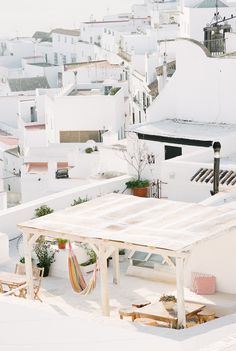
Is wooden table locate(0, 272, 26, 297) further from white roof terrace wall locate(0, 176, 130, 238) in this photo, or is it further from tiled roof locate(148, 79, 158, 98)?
tiled roof locate(148, 79, 158, 98)

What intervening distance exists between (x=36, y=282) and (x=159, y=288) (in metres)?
2.25

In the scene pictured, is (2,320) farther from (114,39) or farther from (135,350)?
(114,39)

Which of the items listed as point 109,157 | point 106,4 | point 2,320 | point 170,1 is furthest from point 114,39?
point 106,4

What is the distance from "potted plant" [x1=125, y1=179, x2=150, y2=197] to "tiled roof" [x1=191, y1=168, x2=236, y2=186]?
160 centimetres

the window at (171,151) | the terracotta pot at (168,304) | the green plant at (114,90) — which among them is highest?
the window at (171,151)

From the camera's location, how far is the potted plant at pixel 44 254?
59.2ft

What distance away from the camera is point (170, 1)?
9469cm

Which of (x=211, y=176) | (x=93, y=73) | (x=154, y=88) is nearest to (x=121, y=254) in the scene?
(x=211, y=176)

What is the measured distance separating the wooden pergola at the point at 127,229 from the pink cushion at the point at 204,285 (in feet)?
3.72

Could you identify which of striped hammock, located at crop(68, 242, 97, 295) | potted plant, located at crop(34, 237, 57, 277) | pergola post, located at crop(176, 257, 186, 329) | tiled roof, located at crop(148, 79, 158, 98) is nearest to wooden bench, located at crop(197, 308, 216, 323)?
pergola post, located at crop(176, 257, 186, 329)

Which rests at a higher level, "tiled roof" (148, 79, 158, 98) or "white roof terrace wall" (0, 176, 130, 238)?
"white roof terrace wall" (0, 176, 130, 238)

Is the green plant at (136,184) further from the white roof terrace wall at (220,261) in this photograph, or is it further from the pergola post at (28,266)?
the pergola post at (28,266)

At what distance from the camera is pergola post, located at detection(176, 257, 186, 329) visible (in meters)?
14.0

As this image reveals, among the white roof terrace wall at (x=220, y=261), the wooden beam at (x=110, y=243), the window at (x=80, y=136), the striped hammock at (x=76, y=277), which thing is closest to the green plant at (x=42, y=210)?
the striped hammock at (x=76, y=277)
